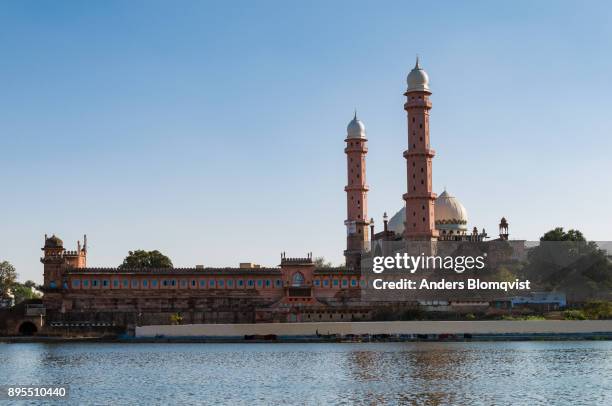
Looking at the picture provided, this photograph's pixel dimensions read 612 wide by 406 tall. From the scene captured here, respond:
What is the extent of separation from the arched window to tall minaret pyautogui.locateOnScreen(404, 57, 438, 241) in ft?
36.8

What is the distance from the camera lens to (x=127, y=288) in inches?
3738

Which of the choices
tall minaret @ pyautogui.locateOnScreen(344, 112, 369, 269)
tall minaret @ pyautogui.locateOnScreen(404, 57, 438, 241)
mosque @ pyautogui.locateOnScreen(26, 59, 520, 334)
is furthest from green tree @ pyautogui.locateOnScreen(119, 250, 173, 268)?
tall minaret @ pyautogui.locateOnScreen(404, 57, 438, 241)

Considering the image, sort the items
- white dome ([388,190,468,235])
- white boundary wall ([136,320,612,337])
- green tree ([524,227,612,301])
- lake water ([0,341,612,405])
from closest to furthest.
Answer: lake water ([0,341,612,405]) → white boundary wall ([136,320,612,337]) → green tree ([524,227,612,301]) → white dome ([388,190,468,235])

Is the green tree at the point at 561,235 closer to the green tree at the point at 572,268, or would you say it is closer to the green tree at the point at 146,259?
the green tree at the point at 572,268

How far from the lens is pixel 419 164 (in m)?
95.1

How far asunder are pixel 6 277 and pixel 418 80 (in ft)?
194

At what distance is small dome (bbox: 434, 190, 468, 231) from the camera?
10569 cm

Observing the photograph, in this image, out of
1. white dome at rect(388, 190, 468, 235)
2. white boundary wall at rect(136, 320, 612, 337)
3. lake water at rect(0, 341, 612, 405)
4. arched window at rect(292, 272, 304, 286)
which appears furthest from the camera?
white dome at rect(388, 190, 468, 235)

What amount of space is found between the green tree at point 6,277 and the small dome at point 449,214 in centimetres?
5463

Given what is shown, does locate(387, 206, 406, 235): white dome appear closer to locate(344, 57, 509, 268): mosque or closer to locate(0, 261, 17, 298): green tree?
locate(344, 57, 509, 268): mosque

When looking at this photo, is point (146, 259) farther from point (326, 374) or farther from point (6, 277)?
point (326, 374)

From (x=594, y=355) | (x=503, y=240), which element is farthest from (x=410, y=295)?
(x=594, y=355)

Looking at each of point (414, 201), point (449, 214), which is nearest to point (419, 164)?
point (414, 201)

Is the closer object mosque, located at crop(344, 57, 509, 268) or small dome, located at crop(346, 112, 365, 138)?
mosque, located at crop(344, 57, 509, 268)
